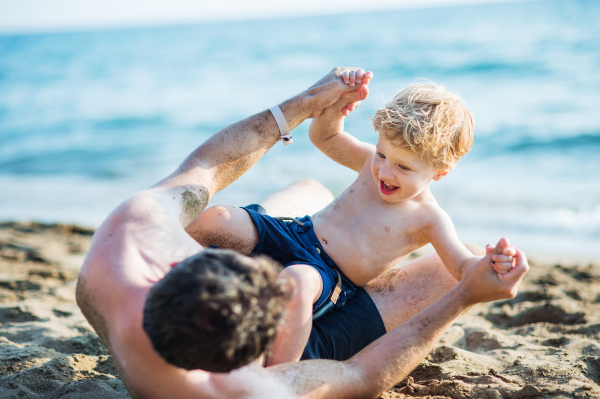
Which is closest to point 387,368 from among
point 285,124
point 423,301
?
point 423,301

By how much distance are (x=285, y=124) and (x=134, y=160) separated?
7.18m

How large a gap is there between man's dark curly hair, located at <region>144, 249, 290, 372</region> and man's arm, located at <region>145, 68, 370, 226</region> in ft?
2.18

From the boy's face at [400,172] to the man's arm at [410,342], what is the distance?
587 mm

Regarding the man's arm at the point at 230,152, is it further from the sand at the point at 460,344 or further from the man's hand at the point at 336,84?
the sand at the point at 460,344

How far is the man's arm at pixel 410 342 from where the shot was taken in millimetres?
1829

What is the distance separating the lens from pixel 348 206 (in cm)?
262

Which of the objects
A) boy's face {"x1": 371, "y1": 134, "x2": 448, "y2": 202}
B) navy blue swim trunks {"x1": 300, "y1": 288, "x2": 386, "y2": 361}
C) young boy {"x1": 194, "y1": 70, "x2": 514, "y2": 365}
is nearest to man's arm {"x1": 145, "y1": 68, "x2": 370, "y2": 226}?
young boy {"x1": 194, "y1": 70, "x2": 514, "y2": 365}

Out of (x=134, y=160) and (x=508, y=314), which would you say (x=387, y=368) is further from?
(x=134, y=160)

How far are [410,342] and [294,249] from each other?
0.78 meters

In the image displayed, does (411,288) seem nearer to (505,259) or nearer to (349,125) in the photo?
(505,259)

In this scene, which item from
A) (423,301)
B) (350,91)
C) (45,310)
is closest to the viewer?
(423,301)

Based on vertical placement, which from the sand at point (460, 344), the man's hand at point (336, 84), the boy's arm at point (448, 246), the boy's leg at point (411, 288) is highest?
the man's hand at point (336, 84)

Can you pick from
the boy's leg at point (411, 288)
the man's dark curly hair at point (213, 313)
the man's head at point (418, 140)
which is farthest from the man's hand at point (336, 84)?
the man's dark curly hair at point (213, 313)

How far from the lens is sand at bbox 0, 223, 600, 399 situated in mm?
2193
